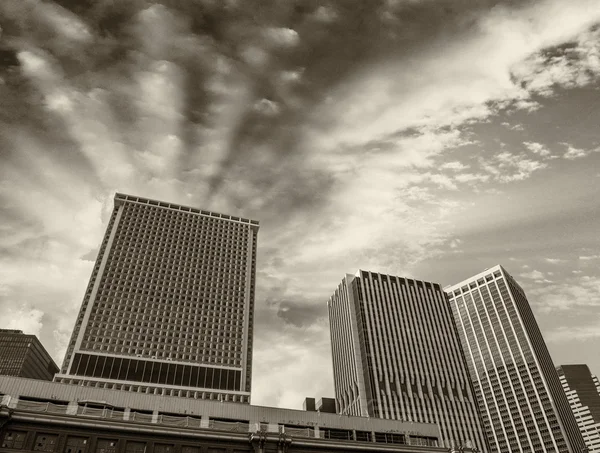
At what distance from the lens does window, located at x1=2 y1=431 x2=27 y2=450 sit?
143 feet

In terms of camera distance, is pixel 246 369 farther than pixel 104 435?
Yes

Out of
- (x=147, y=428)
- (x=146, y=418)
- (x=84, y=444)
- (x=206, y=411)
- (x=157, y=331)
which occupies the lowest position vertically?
(x=84, y=444)

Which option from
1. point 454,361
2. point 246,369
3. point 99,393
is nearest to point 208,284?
point 246,369

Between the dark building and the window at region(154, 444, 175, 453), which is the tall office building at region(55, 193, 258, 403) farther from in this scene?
the window at region(154, 444, 175, 453)

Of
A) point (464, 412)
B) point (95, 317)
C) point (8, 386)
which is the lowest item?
point (8, 386)

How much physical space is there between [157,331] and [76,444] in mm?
139107

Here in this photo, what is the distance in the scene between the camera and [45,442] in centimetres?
4481

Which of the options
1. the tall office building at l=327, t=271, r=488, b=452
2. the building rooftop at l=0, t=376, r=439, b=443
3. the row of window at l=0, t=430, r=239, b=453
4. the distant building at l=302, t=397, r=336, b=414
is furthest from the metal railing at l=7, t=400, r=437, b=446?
the tall office building at l=327, t=271, r=488, b=452

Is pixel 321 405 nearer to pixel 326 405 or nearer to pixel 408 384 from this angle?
pixel 326 405

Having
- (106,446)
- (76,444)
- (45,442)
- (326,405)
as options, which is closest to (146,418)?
(106,446)

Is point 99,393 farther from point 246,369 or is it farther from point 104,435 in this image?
point 246,369

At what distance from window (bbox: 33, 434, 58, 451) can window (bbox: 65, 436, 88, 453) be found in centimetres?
129

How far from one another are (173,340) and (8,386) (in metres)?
123

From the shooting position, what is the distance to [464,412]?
181 meters
